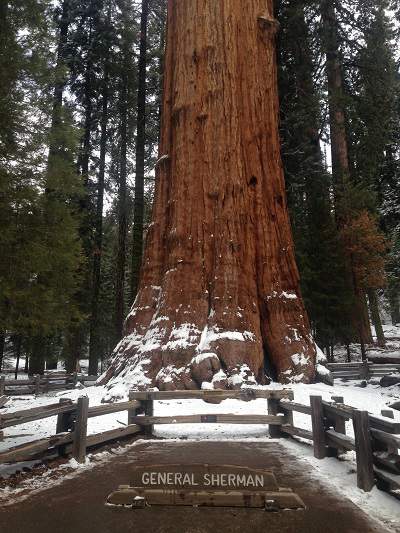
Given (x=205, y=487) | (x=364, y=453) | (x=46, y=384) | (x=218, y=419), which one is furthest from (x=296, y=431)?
(x=46, y=384)

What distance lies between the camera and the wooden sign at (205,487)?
12.1ft

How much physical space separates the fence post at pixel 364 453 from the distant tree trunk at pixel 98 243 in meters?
16.4

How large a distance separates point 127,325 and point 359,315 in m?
12.4

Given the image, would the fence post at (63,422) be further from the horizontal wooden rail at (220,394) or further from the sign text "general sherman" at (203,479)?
the sign text "general sherman" at (203,479)

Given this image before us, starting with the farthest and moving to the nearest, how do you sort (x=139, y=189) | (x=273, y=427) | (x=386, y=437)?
(x=139, y=189) < (x=273, y=427) < (x=386, y=437)

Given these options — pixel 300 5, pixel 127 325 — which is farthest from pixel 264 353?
pixel 300 5

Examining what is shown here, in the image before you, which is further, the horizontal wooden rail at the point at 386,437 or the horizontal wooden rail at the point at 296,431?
the horizontal wooden rail at the point at 296,431

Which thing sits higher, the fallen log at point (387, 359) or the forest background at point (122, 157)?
the forest background at point (122, 157)

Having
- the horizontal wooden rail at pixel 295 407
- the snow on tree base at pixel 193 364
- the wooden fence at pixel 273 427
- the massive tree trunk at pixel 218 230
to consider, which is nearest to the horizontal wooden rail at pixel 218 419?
the wooden fence at pixel 273 427

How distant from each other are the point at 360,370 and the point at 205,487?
539 inches

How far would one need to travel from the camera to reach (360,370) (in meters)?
16.0

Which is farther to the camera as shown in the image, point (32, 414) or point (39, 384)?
point (39, 384)

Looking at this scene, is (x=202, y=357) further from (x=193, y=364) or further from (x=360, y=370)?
(x=360, y=370)

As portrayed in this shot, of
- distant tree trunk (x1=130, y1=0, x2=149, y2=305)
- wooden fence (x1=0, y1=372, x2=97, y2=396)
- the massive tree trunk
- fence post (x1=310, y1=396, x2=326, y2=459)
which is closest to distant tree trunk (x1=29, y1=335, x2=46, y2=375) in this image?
wooden fence (x1=0, y1=372, x2=97, y2=396)
